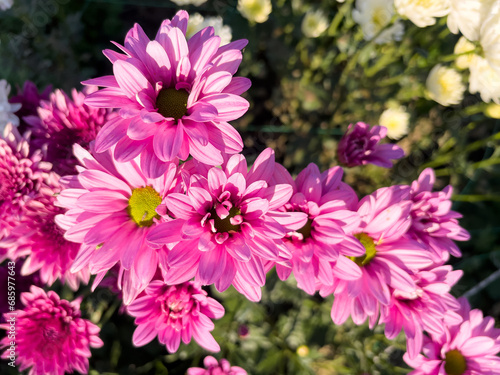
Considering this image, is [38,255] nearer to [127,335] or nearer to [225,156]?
[225,156]

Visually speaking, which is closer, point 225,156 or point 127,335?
point 225,156

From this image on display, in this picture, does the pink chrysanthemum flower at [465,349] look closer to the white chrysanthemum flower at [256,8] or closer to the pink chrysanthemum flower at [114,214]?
the pink chrysanthemum flower at [114,214]

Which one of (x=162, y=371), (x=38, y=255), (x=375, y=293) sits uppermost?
(x=375, y=293)

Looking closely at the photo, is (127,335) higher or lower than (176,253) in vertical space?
lower

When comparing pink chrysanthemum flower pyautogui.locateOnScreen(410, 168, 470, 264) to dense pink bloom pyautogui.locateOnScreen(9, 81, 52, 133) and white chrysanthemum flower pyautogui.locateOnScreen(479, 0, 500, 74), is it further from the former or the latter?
dense pink bloom pyautogui.locateOnScreen(9, 81, 52, 133)

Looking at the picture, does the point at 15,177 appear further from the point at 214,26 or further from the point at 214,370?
the point at 214,26

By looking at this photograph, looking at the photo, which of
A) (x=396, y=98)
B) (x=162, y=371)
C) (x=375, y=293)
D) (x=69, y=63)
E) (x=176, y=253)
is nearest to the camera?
(x=176, y=253)

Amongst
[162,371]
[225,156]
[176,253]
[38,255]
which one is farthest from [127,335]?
[225,156]

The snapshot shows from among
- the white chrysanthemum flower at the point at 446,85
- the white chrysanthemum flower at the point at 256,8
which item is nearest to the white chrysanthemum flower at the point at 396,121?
the white chrysanthemum flower at the point at 446,85
